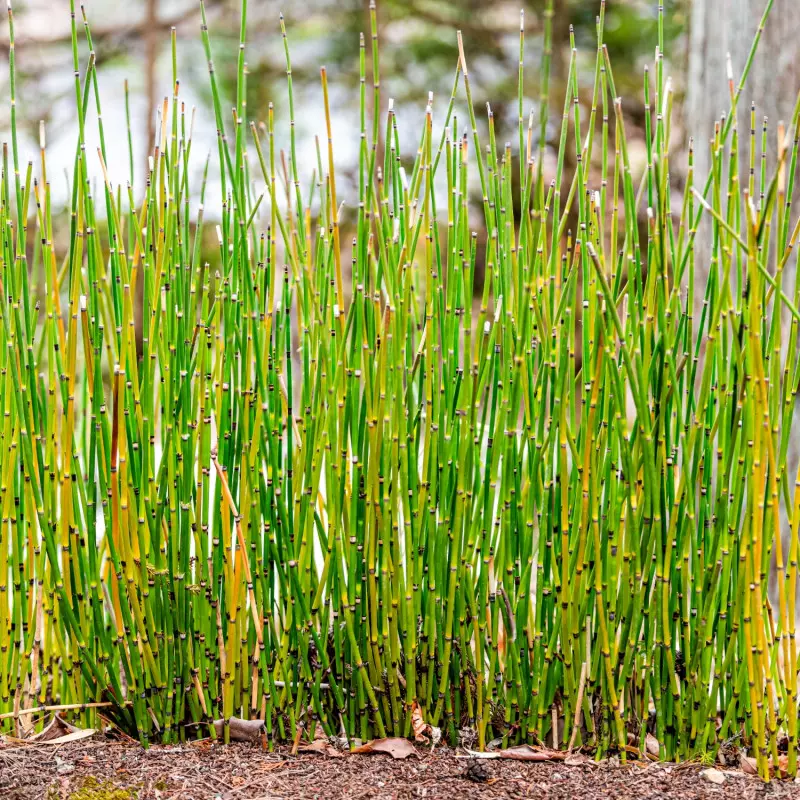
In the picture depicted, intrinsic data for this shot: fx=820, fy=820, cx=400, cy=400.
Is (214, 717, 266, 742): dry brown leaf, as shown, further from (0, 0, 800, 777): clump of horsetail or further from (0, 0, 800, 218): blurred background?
(0, 0, 800, 218): blurred background

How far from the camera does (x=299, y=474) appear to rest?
3.69 ft

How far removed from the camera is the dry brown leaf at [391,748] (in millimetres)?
1160

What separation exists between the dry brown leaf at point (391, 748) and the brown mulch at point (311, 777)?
0.01m

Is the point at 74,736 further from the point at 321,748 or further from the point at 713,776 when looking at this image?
the point at 713,776

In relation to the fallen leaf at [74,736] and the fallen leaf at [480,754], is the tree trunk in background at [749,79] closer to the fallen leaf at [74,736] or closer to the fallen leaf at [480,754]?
the fallen leaf at [480,754]

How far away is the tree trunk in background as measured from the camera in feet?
5.91

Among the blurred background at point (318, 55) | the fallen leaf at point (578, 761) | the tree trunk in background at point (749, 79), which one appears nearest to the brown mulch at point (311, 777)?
the fallen leaf at point (578, 761)

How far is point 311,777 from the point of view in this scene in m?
1.11

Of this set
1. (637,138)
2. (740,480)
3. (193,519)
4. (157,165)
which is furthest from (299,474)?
(637,138)

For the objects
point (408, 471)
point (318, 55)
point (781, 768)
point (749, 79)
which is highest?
point (318, 55)

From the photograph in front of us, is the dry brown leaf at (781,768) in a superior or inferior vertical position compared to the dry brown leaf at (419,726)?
inferior

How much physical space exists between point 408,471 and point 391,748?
40cm

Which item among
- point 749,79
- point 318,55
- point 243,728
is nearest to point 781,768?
point 243,728

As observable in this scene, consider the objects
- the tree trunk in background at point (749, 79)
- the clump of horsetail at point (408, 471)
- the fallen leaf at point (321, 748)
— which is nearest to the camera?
the clump of horsetail at point (408, 471)
